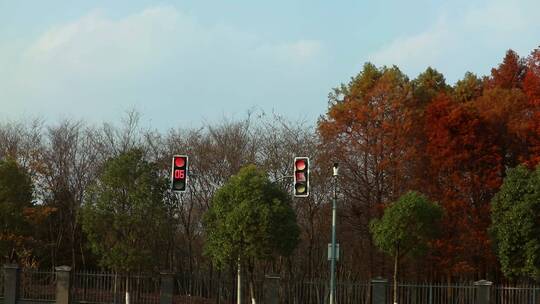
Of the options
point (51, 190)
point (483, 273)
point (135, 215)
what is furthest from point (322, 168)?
point (51, 190)

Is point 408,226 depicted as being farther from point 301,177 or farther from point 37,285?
point 37,285

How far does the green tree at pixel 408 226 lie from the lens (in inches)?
1120

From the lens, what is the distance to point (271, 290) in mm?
28594

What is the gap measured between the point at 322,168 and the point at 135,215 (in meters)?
12.1

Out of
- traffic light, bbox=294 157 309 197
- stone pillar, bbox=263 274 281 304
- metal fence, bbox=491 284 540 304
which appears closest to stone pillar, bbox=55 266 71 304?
stone pillar, bbox=263 274 281 304

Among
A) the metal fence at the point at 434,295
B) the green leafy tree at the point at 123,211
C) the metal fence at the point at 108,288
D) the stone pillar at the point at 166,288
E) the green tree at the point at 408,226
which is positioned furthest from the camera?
the metal fence at the point at 434,295

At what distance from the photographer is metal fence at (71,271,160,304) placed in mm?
30312

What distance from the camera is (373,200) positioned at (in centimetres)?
3822

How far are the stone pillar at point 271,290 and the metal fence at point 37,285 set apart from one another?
28.5 feet

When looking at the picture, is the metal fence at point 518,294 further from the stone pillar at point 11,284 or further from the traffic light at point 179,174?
the stone pillar at point 11,284

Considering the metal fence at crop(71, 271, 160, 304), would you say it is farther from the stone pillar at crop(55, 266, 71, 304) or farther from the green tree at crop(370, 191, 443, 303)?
the green tree at crop(370, 191, 443, 303)

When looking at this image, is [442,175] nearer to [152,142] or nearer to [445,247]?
[445,247]

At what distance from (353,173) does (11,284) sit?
17.2 meters

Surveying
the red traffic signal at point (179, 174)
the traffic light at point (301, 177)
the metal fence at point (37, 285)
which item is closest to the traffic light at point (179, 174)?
the red traffic signal at point (179, 174)
